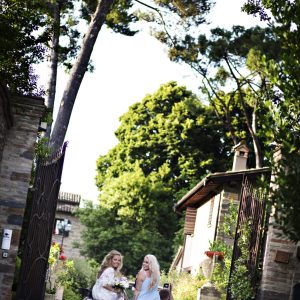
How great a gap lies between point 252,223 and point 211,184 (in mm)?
13175

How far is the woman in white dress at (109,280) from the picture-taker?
13656 mm

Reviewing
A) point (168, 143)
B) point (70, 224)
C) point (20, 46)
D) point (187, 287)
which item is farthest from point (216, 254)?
point (70, 224)

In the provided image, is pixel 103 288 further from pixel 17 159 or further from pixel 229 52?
pixel 229 52

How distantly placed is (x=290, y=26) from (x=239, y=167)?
20504 millimetres

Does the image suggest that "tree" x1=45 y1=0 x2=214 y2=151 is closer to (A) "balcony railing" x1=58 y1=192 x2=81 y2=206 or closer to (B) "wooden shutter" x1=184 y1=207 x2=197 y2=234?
(B) "wooden shutter" x1=184 y1=207 x2=197 y2=234

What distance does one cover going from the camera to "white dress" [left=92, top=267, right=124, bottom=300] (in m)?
13.7

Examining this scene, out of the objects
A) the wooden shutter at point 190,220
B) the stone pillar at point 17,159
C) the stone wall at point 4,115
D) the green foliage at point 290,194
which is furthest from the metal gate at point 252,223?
the wooden shutter at point 190,220

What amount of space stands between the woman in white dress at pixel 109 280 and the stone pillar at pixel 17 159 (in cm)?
158

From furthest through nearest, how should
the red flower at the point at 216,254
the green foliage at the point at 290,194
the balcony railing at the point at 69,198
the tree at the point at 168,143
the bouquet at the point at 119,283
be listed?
the balcony railing at the point at 69,198 → the tree at the point at 168,143 → the red flower at the point at 216,254 → the bouquet at the point at 119,283 → the green foliage at the point at 290,194

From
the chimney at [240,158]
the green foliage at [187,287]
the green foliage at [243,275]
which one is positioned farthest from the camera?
the chimney at [240,158]

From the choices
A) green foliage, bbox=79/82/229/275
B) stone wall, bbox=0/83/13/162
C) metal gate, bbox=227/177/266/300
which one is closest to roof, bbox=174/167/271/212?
metal gate, bbox=227/177/266/300

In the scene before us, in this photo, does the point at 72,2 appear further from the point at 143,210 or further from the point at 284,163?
the point at 143,210

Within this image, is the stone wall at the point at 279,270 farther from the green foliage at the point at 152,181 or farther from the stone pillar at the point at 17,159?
the green foliage at the point at 152,181

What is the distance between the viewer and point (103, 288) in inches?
539
